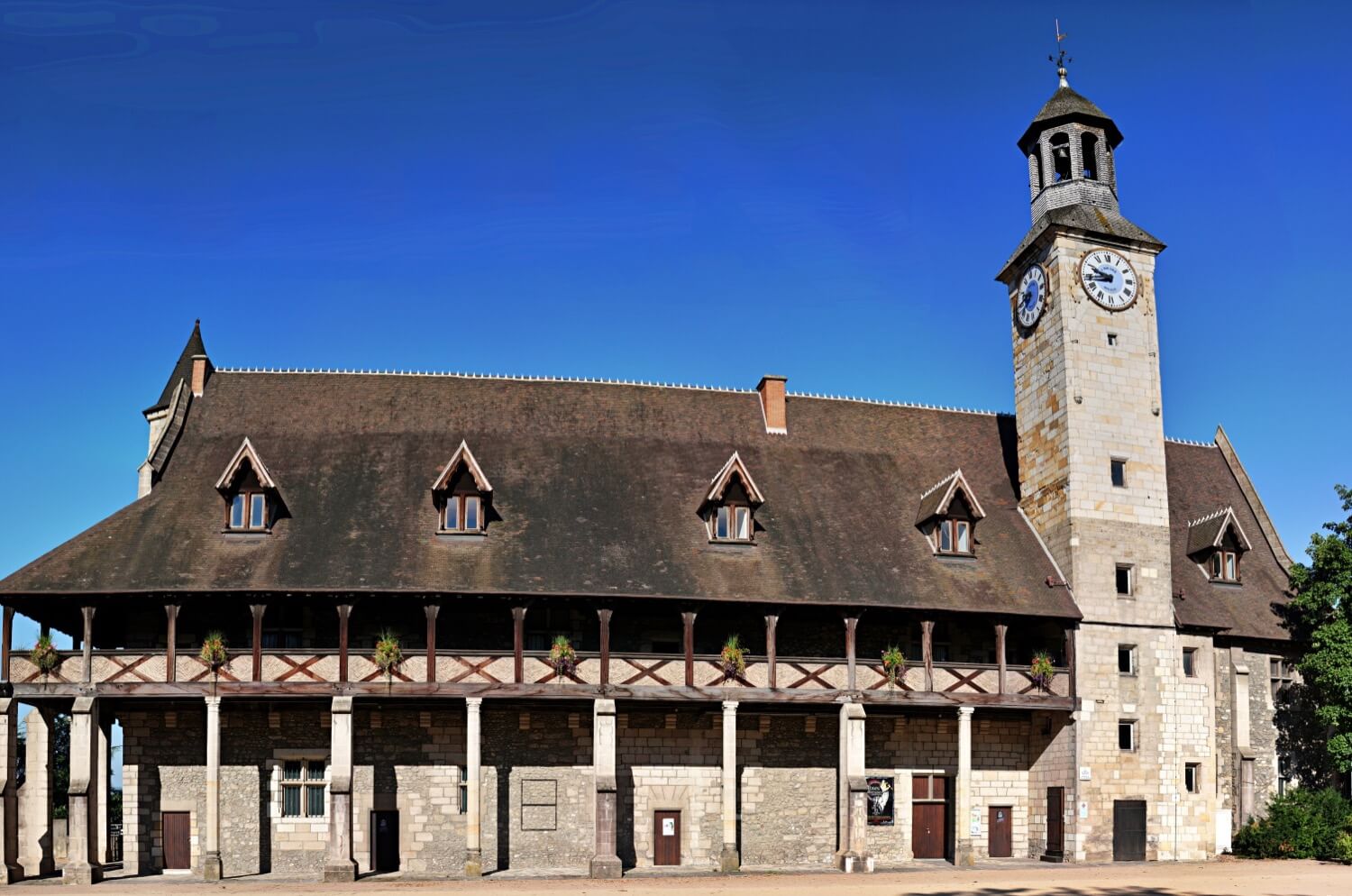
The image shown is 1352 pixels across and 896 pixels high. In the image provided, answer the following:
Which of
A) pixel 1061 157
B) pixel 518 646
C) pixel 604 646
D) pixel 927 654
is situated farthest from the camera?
pixel 1061 157

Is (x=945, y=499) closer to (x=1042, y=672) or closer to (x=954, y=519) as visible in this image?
(x=954, y=519)

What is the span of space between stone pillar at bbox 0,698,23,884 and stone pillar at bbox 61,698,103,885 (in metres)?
1.08

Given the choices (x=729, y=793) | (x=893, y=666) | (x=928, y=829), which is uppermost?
(x=893, y=666)

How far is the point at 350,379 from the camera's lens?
3753cm

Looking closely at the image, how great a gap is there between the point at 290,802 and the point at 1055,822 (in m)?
17.5

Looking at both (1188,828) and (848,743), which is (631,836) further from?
(1188,828)

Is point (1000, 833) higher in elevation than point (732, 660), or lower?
lower

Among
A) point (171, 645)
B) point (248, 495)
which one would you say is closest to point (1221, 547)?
point (248, 495)

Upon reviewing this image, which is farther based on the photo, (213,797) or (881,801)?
(881,801)

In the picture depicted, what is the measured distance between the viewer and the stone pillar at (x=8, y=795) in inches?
1143

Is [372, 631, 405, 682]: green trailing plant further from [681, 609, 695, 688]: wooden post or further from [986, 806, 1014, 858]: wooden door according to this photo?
[986, 806, 1014, 858]: wooden door

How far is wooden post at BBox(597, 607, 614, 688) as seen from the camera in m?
30.9

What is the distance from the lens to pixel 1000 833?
34469 mm

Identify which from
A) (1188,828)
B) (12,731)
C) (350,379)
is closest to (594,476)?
(350,379)
